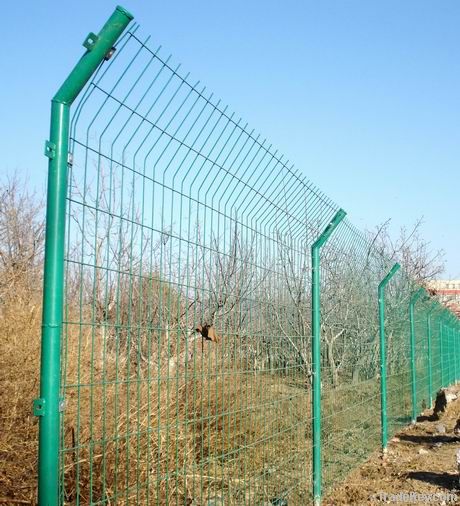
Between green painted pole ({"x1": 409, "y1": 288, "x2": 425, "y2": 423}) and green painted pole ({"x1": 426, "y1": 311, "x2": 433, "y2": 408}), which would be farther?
green painted pole ({"x1": 426, "y1": 311, "x2": 433, "y2": 408})

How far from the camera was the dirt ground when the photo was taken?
4.82 metres

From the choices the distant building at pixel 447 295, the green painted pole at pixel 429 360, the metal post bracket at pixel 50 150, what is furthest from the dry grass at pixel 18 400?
the distant building at pixel 447 295

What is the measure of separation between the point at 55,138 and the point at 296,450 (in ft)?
9.23

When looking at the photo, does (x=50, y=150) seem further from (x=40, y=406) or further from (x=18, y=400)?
(x=18, y=400)

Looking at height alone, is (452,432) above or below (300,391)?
below

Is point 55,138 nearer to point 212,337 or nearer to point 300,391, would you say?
point 212,337

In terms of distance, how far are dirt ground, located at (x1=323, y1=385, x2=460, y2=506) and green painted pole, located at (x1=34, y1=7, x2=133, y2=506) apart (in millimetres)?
3131

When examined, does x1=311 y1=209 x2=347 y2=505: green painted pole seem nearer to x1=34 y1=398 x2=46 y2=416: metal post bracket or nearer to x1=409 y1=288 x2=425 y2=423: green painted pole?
x1=34 y1=398 x2=46 y2=416: metal post bracket

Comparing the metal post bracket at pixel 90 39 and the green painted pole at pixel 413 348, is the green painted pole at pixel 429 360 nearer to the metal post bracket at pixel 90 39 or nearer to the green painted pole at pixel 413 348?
the green painted pole at pixel 413 348

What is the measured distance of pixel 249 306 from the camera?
3.47 metres

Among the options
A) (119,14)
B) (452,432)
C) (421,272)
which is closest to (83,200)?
(119,14)

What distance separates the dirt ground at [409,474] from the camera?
482 cm

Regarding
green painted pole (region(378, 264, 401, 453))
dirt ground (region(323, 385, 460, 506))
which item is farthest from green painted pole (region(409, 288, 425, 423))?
green painted pole (region(378, 264, 401, 453))

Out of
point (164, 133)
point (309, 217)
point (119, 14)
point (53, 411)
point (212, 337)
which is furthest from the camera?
point (309, 217)
